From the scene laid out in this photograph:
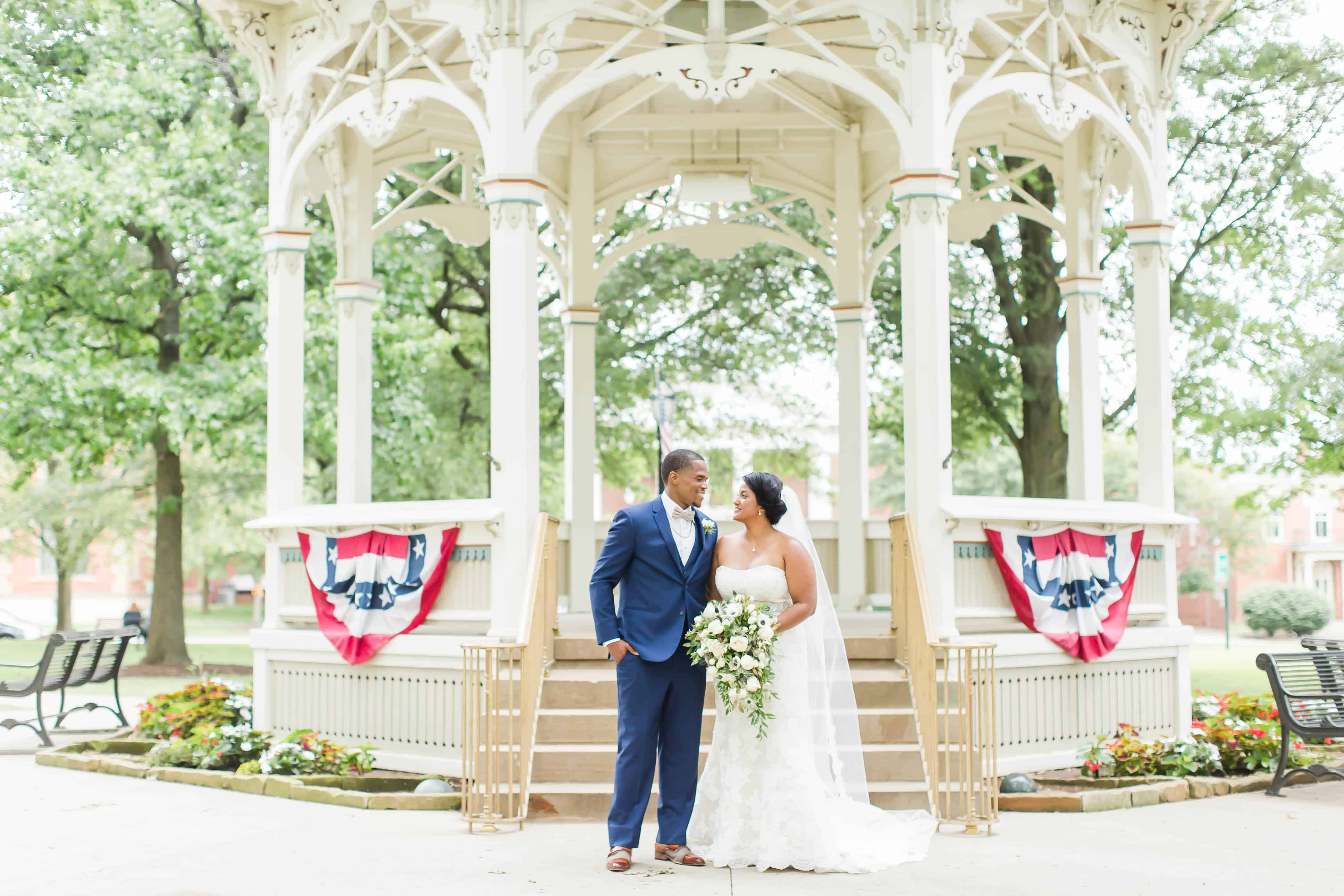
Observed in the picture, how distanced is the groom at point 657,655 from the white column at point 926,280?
2951 millimetres

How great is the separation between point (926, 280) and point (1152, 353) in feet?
8.08

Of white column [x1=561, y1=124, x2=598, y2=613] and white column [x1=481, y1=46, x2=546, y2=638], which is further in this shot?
white column [x1=561, y1=124, x2=598, y2=613]

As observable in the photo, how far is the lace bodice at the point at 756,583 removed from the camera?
21.4 feet

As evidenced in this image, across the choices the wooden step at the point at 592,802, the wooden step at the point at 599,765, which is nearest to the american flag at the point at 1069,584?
the wooden step at the point at 599,765

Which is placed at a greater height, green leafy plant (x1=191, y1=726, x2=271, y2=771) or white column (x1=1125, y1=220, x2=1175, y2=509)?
white column (x1=1125, y1=220, x2=1175, y2=509)

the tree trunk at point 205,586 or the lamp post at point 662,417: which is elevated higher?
the lamp post at point 662,417

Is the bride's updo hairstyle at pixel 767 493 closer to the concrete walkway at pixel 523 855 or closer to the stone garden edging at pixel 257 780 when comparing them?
the concrete walkway at pixel 523 855

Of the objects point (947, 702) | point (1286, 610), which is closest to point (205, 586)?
point (1286, 610)

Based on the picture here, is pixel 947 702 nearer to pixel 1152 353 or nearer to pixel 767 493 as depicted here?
pixel 767 493

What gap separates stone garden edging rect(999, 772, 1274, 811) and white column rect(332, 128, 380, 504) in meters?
6.34

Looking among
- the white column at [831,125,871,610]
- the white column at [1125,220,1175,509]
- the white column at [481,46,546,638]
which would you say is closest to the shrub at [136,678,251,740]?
the white column at [481,46,546,638]

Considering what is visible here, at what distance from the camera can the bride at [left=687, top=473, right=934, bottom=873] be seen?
6430 mm

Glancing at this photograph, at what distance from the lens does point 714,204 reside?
13.7 metres

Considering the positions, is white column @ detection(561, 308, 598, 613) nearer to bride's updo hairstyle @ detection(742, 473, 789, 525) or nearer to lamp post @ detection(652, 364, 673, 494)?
lamp post @ detection(652, 364, 673, 494)
